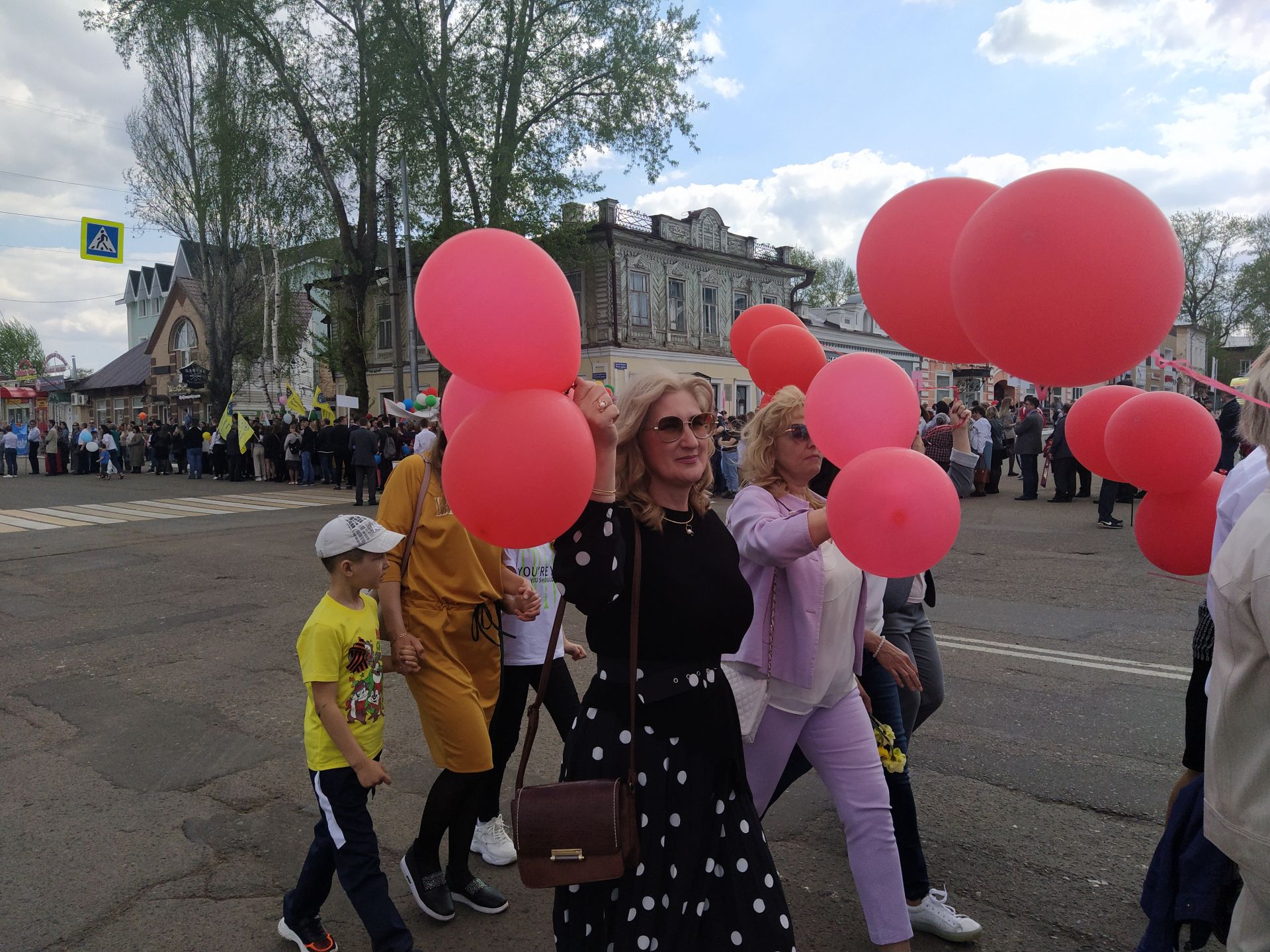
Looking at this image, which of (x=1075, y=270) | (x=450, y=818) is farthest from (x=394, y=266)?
(x=1075, y=270)

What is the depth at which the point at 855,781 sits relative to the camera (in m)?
2.48

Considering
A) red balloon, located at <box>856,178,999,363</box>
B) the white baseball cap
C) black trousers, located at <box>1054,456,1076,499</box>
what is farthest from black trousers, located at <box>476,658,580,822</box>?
black trousers, located at <box>1054,456,1076,499</box>

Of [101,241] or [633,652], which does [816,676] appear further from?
[101,241]

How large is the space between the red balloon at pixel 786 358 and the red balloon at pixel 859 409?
0.65 metres

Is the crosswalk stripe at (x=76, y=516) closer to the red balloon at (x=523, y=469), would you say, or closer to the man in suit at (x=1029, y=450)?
the red balloon at (x=523, y=469)

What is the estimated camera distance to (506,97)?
73.2ft

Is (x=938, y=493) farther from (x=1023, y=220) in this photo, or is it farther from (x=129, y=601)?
(x=129, y=601)

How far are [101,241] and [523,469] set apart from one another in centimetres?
1917

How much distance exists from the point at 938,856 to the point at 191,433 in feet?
88.7

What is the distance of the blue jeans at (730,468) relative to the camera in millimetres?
17344

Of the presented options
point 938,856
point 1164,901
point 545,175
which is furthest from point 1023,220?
point 545,175

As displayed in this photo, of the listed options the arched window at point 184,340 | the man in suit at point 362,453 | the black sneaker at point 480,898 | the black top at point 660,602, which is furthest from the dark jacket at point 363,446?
the arched window at point 184,340

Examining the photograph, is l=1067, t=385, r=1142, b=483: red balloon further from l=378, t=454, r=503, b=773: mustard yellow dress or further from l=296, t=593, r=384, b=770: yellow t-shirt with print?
l=296, t=593, r=384, b=770: yellow t-shirt with print

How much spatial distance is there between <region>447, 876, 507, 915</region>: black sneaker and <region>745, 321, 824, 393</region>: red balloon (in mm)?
2038
